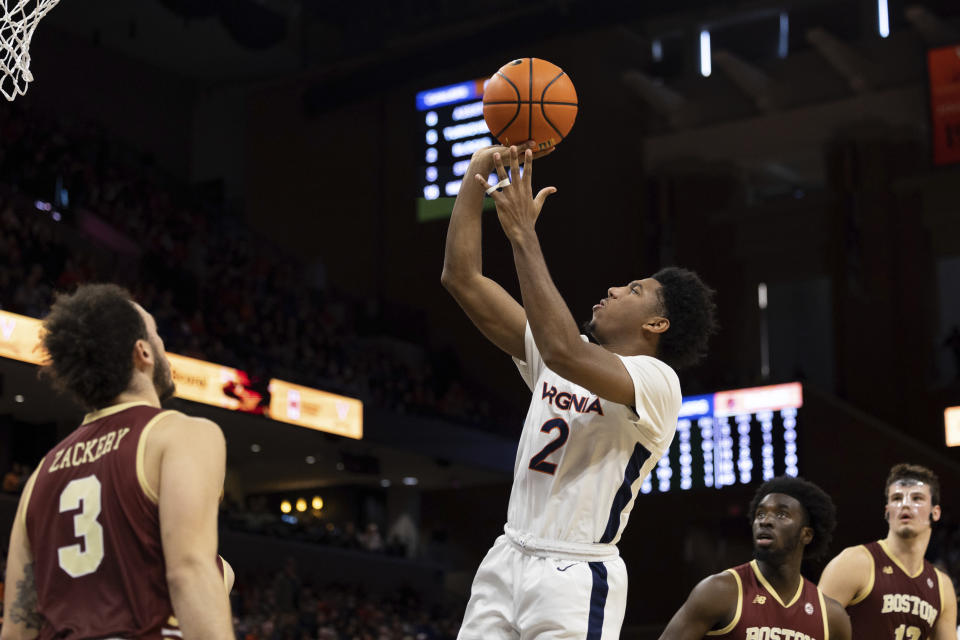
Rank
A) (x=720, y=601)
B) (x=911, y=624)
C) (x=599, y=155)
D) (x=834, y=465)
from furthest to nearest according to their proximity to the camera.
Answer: (x=599, y=155) → (x=834, y=465) → (x=911, y=624) → (x=720, y=601)

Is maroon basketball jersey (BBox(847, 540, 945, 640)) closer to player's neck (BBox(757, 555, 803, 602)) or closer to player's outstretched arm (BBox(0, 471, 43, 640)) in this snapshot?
player's neck (BBox(757, 555, 803, 602))

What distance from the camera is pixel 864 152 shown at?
71.8 ft

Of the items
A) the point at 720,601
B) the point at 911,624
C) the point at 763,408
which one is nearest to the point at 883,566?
the point at 911,624

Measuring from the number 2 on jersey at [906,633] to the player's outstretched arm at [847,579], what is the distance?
0.81 ft

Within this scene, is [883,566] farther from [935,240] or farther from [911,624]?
[935,240]

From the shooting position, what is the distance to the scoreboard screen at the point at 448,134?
747 inches

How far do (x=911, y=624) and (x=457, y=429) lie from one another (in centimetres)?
1563

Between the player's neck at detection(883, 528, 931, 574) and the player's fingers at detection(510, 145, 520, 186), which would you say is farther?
the player's neck at detection(883, 528, 931, 574)

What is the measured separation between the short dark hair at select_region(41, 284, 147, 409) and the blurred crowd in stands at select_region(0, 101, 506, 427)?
510 inches

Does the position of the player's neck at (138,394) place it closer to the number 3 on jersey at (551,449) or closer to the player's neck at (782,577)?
the number 3 on jersey at (551,449)

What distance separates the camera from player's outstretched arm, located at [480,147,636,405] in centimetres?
407

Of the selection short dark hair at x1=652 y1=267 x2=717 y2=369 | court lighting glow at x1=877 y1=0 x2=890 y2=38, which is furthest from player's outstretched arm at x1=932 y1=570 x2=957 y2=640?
court lighting glow at x1=877 y1=0 x2=890 y2=38

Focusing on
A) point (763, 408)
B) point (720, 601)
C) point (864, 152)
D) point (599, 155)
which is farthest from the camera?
point (599, 155)

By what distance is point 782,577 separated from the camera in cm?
585
